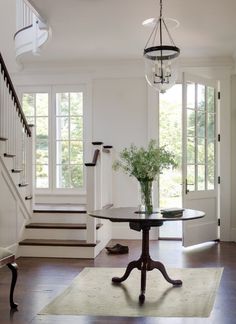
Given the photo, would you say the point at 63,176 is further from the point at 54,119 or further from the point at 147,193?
the point at 147,193

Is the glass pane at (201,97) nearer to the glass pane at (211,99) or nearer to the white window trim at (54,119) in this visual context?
the glass pane at (211,99)

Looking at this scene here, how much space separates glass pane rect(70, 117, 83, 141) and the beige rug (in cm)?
288

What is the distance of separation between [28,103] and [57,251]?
9.19 feet

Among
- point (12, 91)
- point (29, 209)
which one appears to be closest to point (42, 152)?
point (29, 209)

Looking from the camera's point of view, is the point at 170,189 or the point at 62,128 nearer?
the point at 62,128

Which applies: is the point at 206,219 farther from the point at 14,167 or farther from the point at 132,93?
the point at 14,167

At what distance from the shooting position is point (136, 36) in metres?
5.91

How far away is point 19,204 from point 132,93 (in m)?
2.57

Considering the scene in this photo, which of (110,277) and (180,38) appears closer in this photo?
(110,277)

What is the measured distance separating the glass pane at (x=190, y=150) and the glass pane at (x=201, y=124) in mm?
190

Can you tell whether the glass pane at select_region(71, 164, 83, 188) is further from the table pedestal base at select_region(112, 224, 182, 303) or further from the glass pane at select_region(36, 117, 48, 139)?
the table pedestal base at select_region(112, 224, 182, 303)

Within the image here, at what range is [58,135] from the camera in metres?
7.51

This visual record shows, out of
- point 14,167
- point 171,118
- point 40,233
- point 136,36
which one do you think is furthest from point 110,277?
point 171,118

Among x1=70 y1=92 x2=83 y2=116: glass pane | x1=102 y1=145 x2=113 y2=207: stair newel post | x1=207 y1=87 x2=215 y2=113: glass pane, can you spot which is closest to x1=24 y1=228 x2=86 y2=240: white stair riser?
x1=102 y1=145 x2=113 y2=207: stair newel post
